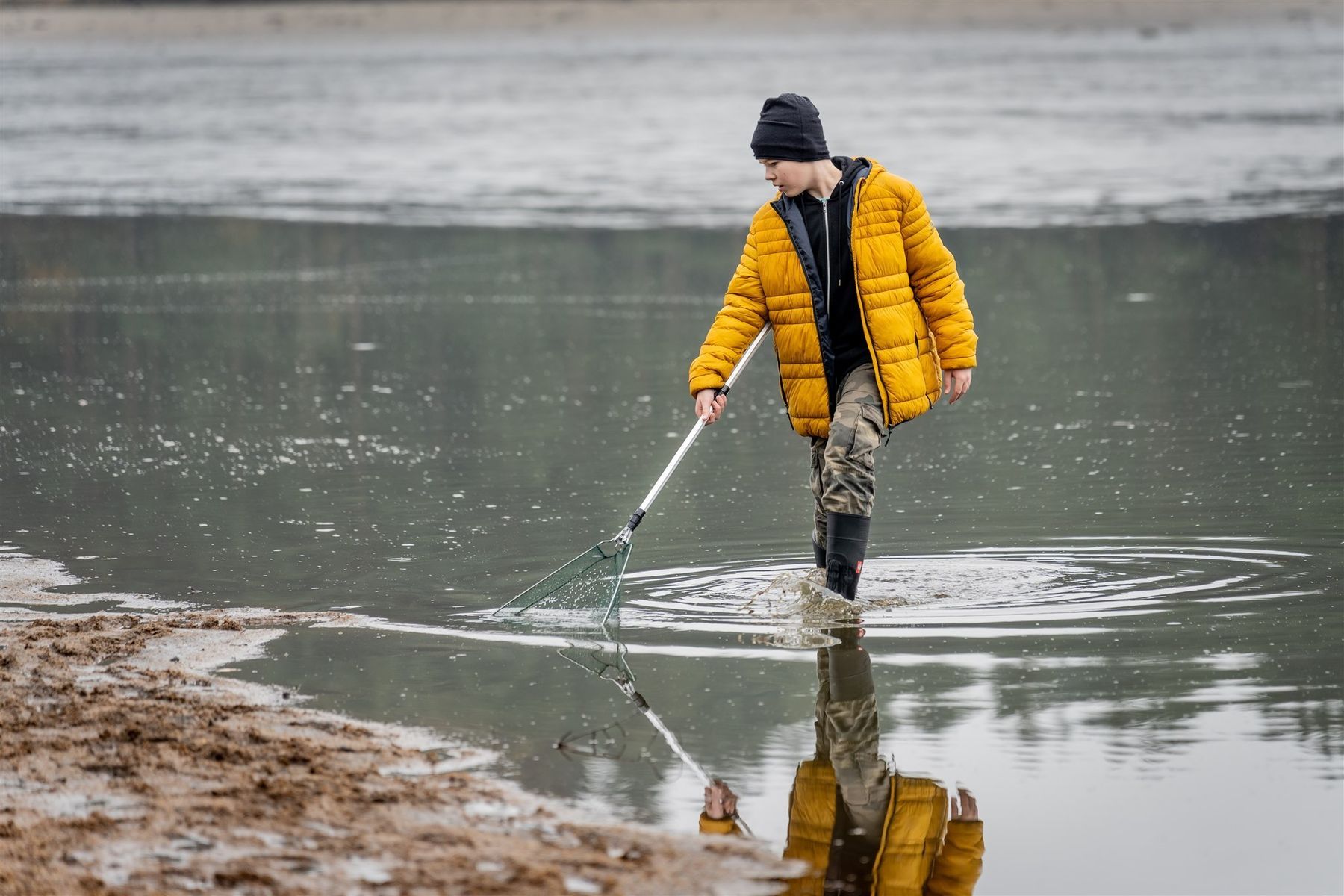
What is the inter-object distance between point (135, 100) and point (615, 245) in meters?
24.2

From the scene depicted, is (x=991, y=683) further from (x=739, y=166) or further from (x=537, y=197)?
(x=739, y=166)

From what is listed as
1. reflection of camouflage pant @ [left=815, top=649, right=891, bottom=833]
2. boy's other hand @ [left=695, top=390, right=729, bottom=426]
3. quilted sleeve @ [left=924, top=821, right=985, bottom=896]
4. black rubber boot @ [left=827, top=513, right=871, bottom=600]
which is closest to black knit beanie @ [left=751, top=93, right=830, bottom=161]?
boy's other hand @ [left=695, top=390, right=729, bottom=426]

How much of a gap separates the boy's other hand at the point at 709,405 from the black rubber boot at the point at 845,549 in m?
0.48

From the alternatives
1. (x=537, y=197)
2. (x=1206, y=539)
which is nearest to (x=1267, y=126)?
(x=537, y=197)

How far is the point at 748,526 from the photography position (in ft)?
24.3

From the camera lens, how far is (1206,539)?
6906mm

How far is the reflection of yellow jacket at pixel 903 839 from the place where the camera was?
12.7 ft

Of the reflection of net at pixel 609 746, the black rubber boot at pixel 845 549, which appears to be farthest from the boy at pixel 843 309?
the reflection of net at pixel 609 746

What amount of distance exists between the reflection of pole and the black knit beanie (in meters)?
1.67

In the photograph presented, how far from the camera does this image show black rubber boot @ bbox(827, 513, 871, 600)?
6.04 metres

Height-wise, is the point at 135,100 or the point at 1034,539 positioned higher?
the point at 135,100

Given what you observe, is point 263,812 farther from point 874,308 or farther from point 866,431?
point 874,308

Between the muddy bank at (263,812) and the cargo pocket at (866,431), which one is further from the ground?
the cargo pocket at (866,431)

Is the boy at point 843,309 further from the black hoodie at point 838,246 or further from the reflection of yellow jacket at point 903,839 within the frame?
the reflection of yellow jacket at point 903,839
